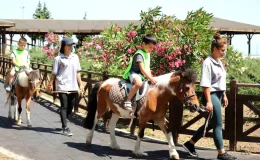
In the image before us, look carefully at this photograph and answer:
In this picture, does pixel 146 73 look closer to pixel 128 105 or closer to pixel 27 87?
pixel 128 105

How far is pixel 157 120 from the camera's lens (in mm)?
7367

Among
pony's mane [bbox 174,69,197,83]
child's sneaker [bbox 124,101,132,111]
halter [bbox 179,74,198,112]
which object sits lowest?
child's sneaker [bbox 124,101,132,111]

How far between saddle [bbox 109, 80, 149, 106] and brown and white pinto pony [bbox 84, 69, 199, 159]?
0.08 m

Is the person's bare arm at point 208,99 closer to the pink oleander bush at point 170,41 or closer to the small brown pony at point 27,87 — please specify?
the small brown pony at point 27,87

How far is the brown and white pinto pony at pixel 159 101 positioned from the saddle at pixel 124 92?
0.08 metres

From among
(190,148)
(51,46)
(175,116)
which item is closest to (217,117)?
(190,148)

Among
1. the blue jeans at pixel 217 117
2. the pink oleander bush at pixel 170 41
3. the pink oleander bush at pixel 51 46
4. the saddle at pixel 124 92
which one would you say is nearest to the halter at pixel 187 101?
the blue jeans at pixel 217 117

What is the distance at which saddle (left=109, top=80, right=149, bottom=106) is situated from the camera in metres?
7.32

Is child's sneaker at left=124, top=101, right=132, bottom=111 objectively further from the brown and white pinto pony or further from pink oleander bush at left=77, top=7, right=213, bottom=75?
pink oleander bush at left=77, top=7, right=213, bottom=75

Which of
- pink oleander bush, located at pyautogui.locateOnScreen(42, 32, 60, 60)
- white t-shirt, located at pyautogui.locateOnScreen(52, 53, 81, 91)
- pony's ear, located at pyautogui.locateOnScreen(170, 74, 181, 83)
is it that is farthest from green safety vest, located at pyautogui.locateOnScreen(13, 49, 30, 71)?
pink oleander bush, located at pyautogui.locateOnScreen(42, 32, 60, 60)

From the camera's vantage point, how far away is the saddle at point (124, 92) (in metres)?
7.32

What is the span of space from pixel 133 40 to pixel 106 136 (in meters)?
4.16

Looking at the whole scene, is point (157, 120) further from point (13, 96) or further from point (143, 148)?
point (13, 96)

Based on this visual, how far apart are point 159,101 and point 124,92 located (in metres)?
0.79
